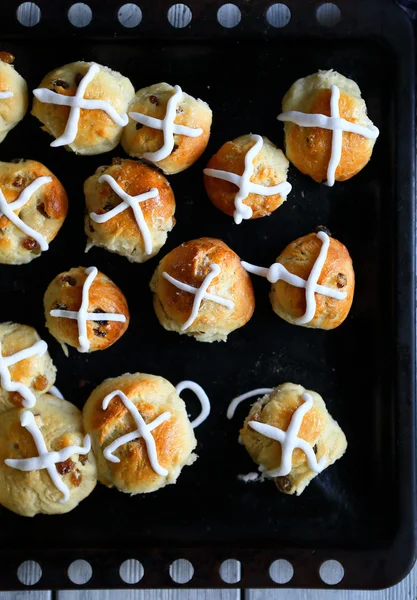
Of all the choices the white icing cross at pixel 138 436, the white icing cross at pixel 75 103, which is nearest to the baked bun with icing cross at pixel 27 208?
the white icing cross at pixel 75 103

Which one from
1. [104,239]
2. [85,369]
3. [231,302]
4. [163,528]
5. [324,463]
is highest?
[104,239]

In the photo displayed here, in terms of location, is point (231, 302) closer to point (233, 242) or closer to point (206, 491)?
point (233, 242)

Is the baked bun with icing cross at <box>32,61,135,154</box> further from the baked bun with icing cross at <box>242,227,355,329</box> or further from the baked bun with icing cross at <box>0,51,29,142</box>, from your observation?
the baked bun with icing cross at <box>242,227,355,329</box>

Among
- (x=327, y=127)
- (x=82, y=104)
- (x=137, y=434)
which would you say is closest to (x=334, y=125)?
(x=327, y=127)

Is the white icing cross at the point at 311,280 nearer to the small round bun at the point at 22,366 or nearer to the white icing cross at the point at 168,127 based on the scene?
the white icing cross at the point at 168,127

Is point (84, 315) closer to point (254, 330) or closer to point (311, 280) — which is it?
point (254, 330)

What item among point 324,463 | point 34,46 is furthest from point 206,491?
point 34,46
